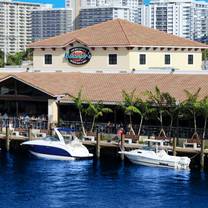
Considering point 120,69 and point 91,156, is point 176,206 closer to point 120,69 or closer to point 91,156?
point 91,156

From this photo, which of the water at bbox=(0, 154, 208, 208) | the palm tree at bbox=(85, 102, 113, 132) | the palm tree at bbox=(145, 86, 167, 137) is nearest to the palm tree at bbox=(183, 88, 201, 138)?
the palm tree at bbox=(145, 86, 167, 137)

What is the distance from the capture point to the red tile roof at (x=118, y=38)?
264 feet

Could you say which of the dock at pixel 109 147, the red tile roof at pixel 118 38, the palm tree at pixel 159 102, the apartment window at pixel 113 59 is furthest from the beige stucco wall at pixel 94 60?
the dock at pixel 109 147

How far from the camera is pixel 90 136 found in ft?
208

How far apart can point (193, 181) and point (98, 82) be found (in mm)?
23260

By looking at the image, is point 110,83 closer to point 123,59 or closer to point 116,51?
point 123,59

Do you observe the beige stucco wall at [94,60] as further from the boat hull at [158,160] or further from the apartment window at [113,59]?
the boat hull at [158,160]

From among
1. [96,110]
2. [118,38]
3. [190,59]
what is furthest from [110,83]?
[190,59]

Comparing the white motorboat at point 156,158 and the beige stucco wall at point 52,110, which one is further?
the beige stucco wall at point 52,110

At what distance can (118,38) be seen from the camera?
81062 millimetres

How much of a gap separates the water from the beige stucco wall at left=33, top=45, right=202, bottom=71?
22.1 m

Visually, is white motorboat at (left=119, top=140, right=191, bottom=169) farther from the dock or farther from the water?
the dock

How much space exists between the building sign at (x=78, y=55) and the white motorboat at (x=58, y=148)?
20.7 m

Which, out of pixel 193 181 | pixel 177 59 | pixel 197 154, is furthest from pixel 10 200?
pixel 177 59
